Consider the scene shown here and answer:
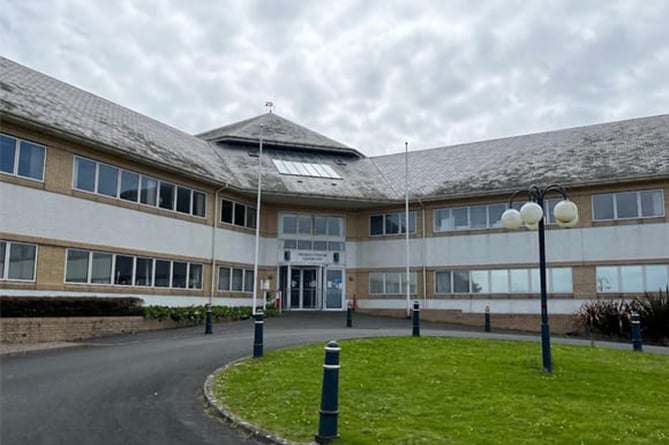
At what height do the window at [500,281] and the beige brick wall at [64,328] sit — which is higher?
the window at [500,281]

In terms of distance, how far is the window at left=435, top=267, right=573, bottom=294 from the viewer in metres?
26.5

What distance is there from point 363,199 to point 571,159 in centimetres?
993

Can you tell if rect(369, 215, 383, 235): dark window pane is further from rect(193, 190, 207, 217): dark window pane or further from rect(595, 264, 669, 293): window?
rect(595, 264, 669, 293): window

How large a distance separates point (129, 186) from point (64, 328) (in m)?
6.54

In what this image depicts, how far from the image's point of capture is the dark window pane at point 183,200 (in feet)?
81.5

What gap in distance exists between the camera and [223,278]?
89.9 feet

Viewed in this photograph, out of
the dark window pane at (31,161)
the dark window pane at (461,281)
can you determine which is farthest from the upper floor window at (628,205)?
the dark window pane at (31,161)

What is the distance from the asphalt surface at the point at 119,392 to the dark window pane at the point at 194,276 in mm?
8084

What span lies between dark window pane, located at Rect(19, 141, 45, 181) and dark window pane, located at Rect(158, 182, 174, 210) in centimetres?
549

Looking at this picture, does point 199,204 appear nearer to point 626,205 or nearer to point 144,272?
point 144,272

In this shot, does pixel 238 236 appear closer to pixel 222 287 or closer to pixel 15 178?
pixel 222 287

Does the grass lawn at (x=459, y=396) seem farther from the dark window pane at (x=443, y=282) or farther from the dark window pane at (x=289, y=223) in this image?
the dark window pane at (x=289, y=223)

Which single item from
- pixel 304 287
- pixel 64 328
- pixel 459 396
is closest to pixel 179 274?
pixel 64 328

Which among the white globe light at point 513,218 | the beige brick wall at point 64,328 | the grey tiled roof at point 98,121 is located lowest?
the beige brick wall at point 64,328
